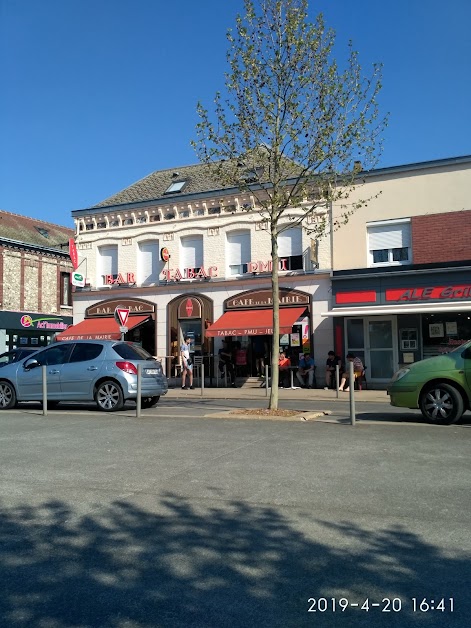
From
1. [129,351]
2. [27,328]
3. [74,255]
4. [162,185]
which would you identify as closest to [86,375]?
[129,351]

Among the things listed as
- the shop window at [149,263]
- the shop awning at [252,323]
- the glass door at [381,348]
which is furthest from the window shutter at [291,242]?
the shop window at [149,263]

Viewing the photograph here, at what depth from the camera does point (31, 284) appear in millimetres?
35125

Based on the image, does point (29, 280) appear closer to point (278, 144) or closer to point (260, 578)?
point (278, 144)

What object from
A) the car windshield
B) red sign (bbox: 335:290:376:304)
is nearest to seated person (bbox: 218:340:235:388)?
red sign (bbox: 335:290:376:304)

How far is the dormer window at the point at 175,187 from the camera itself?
26206 millimetres

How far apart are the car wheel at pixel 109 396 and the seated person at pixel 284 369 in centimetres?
1012

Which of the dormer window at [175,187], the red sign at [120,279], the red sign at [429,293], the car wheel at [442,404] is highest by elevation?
the dormer window at [175,187]

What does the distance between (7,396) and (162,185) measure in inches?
643

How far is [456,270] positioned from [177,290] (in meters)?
11.1

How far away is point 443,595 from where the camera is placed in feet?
11.1

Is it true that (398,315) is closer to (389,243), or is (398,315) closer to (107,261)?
(389,243)

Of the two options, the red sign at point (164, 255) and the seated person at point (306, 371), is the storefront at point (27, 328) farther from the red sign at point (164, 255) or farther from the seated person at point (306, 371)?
the seated person at point (306, 371)

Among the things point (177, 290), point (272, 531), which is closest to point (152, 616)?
point (272, 531)

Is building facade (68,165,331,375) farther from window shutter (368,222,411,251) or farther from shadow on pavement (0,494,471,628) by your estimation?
shadow on pavement (0,494,471,628)
